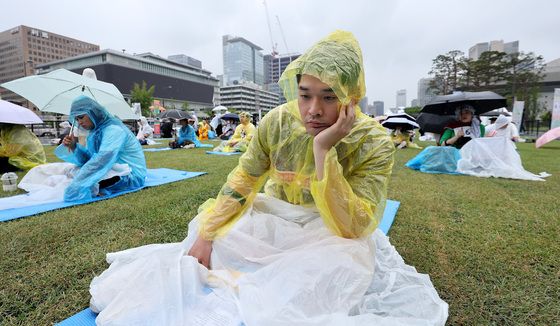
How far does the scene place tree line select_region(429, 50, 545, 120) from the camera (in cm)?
2683

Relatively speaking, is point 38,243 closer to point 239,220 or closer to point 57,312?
point 57,312

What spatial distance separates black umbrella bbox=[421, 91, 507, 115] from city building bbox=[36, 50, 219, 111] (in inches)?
2362

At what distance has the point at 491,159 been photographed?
5.61 meters

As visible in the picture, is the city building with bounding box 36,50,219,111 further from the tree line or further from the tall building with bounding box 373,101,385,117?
the tree line

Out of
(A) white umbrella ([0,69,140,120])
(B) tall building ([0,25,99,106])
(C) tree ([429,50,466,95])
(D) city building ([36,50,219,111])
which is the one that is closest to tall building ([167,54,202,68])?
(D) city building ([36,50,219,111])

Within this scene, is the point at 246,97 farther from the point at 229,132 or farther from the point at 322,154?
the point at 322,154

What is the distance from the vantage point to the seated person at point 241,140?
9695 mm

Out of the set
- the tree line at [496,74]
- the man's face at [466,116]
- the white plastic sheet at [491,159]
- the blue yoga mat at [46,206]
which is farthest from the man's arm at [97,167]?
the tree line at [496,74]

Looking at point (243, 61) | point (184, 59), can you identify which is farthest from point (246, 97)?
point (184, 59)

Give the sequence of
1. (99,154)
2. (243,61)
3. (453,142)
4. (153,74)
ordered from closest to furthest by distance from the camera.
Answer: (99,154) → (453,142) → (153,74) → (243,61)

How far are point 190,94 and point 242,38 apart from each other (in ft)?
65.6

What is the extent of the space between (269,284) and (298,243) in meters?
0.29

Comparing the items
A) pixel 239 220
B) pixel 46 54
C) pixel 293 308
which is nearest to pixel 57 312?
pixel 239 220

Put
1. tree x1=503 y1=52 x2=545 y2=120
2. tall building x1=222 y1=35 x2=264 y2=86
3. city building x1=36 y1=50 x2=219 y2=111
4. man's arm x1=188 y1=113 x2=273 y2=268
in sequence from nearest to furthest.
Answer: man's arm x1=188 y1=113 x2=273 y2=268 < tree x1=503 y1=52 x2=545 y2=120 < city building x1=36 y1=50 x2=219 y2=111 < tall building x1=222 y1=35 x2=264 y2=86
